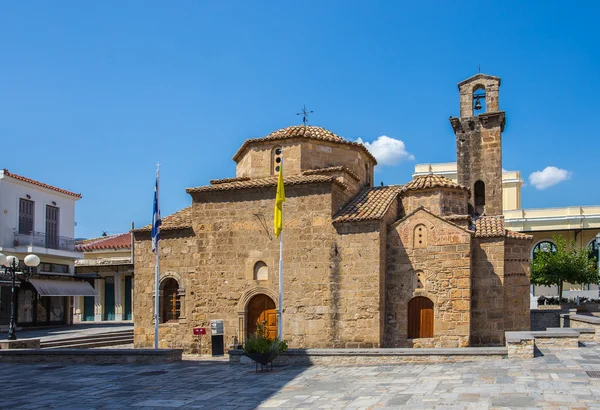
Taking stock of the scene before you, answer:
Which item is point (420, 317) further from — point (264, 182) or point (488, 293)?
point (264, 182)

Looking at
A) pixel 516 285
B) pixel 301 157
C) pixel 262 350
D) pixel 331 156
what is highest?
pixel 331 156

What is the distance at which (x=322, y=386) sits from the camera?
11.4 meters

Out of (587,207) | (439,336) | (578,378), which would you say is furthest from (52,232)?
(587,207)

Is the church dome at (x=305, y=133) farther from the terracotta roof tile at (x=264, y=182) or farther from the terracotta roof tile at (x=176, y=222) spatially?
the terracotta roof tile at (x=176, y=222)

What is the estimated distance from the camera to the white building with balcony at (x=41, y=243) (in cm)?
2712

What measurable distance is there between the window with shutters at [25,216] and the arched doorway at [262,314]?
47.4 ft

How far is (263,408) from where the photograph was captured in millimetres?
9539

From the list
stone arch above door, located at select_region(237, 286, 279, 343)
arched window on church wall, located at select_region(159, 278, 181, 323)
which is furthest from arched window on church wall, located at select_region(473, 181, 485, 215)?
arched window on church wall, located at select_region(159, 278, 181, 323)

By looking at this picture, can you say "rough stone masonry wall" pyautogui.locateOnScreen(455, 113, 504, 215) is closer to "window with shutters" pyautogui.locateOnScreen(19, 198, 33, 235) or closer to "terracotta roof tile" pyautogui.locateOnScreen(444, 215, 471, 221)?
"terracotta roof tile" pyautogui.locateOnScreen(444, 215, 471, 221)

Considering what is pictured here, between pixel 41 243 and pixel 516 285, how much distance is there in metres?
21.3

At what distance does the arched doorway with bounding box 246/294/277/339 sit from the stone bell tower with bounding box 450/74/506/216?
311 inches

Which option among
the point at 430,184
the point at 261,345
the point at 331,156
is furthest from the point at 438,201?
the point at 261,345

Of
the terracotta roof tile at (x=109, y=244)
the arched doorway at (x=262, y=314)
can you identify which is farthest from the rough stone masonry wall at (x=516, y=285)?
the terracotta roof tile at (x=109, y=244)

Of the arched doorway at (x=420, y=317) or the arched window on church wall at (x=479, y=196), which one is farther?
the arched window on church wall at (x=479, y=196)
